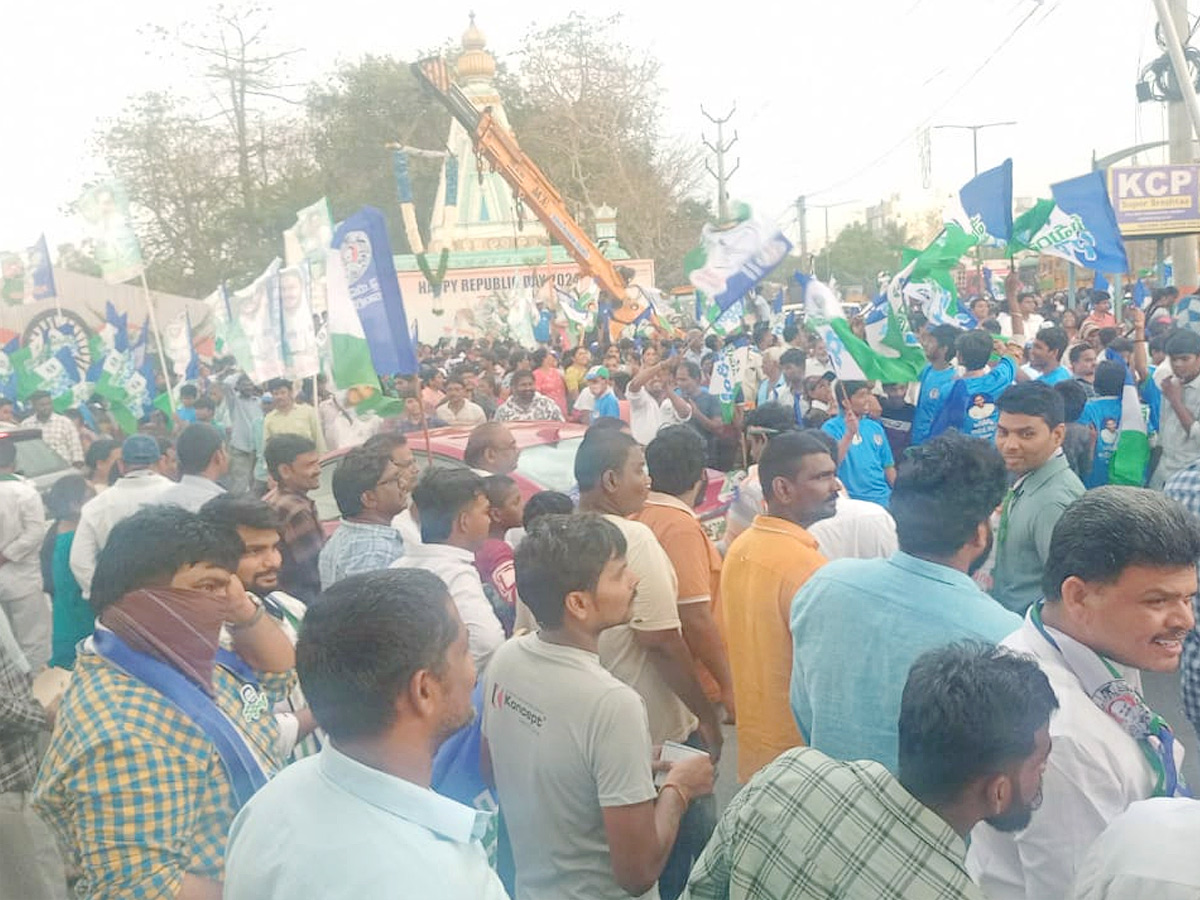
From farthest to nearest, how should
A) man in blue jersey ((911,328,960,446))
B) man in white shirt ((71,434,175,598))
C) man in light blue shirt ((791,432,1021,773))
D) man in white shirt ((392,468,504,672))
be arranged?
man in blue jersey ((911,328,960,446))
man in white shirt ((71,434,175,598))
man in white shirt ((392,468,504,672))
man in light blue shirt ((791,432,1021,773))

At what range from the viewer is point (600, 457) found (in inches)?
159

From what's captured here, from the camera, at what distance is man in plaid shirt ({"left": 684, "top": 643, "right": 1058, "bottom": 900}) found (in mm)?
1756

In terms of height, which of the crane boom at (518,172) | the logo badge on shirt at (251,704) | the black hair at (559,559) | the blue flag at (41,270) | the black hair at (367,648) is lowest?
the logo badge on shirt at (251,704)

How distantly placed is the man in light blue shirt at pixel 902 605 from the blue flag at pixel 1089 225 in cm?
758

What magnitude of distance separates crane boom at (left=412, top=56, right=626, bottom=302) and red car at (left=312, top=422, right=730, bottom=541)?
1790 centimetres

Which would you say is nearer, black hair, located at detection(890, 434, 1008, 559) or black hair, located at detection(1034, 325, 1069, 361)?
black hair, located at detection(890, 434, 1008, 559)

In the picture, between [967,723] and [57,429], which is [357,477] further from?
[57,429]

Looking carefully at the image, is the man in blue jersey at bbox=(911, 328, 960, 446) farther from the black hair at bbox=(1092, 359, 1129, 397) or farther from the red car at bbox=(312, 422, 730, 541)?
the red car at bbox=(312, 422, 730, 541)

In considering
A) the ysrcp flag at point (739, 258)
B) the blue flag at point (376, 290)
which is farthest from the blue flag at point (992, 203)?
the blue flag at point (376, 290)

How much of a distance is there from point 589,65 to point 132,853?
153 feet

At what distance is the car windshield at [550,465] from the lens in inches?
293

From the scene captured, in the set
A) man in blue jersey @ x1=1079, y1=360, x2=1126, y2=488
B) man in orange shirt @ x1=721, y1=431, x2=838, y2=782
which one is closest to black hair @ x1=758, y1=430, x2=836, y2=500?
man in orange shirt @ x1=721, y1=431, x2=838, y2=782

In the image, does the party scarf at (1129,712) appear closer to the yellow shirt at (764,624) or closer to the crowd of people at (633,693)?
the crowd of people at (633,693)

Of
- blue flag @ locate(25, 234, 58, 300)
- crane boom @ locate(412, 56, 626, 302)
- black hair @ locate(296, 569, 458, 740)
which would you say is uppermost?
crane boom @ locate(412, 56, 626, 302)
